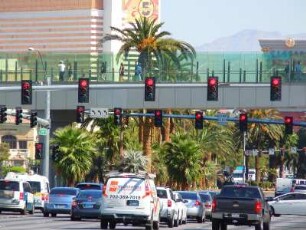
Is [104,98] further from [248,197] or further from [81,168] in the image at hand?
[248,197]

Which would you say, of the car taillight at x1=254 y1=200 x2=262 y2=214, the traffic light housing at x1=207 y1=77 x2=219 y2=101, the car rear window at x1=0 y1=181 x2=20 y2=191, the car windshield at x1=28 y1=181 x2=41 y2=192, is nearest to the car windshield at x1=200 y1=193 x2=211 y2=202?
the traffic light housing at x1=207 y1=77 x2=219 y2=101

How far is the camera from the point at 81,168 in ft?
311

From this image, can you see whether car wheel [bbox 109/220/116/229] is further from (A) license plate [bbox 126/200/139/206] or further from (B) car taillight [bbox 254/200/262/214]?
(B) car taillight [bbox 254/200/262/214]

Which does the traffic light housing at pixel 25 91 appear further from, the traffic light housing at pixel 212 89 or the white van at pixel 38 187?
the traffic light housing at pixel 212 89

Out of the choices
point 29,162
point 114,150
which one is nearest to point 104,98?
→ point 114,150

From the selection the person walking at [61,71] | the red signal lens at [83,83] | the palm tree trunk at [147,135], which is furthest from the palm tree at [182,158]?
the red signal lens at [83,83]

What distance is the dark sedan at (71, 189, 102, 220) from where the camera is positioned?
57.8 metres

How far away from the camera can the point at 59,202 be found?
2539 inches

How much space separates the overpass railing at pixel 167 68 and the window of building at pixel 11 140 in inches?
3919

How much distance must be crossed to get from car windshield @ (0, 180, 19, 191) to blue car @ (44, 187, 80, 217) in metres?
1.94

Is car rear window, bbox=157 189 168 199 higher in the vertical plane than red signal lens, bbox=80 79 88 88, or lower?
lower

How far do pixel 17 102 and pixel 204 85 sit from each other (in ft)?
42.6

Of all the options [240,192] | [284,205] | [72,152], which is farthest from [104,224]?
[72,152]

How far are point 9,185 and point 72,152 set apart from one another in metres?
31.3
